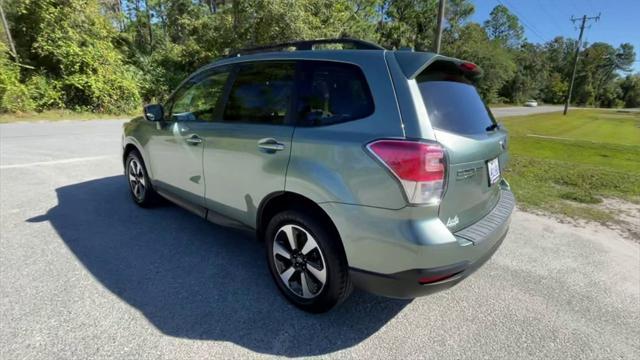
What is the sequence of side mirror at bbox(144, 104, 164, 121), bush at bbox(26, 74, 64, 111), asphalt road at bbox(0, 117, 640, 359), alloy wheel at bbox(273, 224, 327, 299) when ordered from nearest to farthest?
1. asphalt road at bbox(0, 117, 640, 359)
2. alloy wheel at bbox(273, 224, 327, 299)
3. side mirror at bbox(144, 104, 164, 121)
4. bush at bbox(26, 74, 64, 111)

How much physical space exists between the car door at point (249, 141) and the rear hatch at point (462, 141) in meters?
0.99

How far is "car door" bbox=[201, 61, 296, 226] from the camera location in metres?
2.39

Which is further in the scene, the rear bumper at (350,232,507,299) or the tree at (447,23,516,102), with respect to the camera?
the tree at (447,23,516,102)

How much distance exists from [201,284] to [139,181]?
7.37 ft

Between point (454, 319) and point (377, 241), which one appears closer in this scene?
point (377, 241)

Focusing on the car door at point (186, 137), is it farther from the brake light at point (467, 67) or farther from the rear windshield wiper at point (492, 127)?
the rear windshield wiper at point (492, 127)

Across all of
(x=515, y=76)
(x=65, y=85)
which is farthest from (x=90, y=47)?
(x=515, y=76)

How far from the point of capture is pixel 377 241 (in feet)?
6.23

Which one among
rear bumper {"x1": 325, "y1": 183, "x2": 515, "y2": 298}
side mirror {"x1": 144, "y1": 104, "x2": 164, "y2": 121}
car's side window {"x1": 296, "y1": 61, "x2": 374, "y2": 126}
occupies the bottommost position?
rear bumper {"x1": 325, "y1": 183, "x2": 515, "y2": 298}

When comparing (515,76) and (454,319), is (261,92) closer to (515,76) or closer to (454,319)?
(454,319)

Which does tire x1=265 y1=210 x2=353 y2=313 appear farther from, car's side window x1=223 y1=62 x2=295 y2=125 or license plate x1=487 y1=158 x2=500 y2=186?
license plate x1=487 y1=158 x2=500 y2=186

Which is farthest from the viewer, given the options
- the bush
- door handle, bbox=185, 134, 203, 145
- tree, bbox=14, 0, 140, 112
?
tree, bbox=14, 0, 140, 112

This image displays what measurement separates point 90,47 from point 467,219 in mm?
19640

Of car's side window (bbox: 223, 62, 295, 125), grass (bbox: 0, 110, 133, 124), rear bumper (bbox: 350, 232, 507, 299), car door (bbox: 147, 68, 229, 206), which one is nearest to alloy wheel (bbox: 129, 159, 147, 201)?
car door (bbox: 147, 68, 229, 206)
